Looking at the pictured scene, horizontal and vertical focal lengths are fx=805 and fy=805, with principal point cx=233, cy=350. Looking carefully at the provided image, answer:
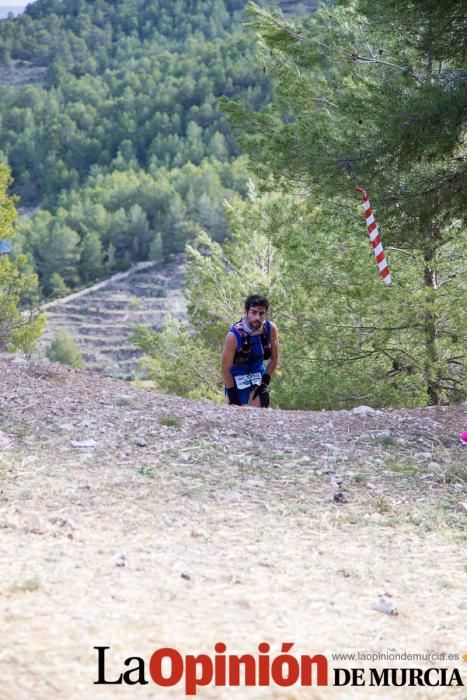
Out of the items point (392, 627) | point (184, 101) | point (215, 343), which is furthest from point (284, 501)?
point (184, 101)

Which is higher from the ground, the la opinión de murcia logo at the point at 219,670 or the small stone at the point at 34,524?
the la opinión de murcia logo at the point at 219,670

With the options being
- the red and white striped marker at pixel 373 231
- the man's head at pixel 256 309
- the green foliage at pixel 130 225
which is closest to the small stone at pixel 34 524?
the man's head at pixel 256 309

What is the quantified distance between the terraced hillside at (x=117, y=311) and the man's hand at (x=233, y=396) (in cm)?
5635

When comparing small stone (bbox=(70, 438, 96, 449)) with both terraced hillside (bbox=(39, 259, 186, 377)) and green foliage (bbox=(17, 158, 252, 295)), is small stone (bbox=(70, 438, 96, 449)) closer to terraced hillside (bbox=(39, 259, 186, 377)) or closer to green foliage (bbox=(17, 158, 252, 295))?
terraced hillside (bbox=(39, 259, 186, 377))

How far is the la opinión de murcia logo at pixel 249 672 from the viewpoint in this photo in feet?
9.18

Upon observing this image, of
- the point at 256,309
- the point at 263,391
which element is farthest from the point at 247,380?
the point at 256,309

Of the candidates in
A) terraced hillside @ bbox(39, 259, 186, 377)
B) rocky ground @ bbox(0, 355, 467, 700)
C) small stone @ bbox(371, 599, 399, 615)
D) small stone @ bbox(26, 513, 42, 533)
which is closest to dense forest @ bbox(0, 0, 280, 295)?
terraced hillside @ bbox(39, 259, 186, 377)

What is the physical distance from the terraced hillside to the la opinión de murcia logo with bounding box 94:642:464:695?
61.3 m

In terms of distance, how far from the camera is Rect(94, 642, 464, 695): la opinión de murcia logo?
110 inches

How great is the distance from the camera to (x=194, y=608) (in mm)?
3266

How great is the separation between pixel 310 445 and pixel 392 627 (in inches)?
103

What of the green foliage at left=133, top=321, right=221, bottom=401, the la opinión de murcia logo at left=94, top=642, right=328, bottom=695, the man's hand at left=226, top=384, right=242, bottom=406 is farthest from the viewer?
the green foliage at left=133, top=321, right=221, bottom=401

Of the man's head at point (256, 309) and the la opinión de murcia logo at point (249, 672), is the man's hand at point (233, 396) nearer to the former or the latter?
the man's head at point (256, 309)

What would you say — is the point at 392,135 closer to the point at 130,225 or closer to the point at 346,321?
the point at 346,321
